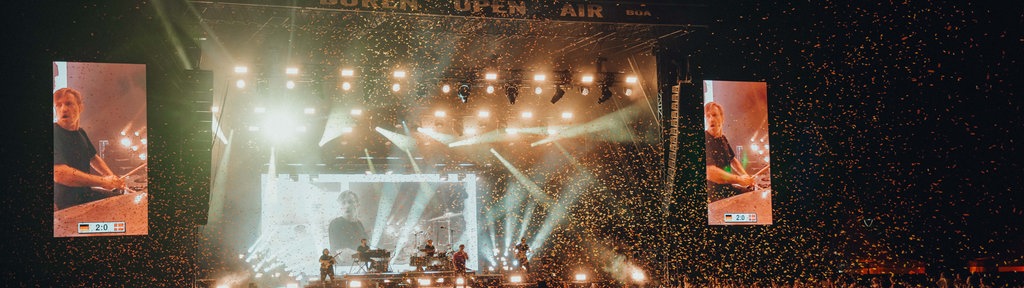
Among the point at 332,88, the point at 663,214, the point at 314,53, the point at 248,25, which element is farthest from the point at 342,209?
the point at 663,214

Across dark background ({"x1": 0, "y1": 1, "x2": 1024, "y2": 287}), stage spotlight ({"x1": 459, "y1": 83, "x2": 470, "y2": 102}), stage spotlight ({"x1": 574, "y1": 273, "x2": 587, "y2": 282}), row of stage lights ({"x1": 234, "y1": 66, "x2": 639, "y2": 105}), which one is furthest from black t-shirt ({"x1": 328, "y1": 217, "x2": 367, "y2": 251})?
dark background ({"x1": 0, "y1": 1, "x2": 1024, "y2": 287})

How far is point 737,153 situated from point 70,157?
699 centimetres

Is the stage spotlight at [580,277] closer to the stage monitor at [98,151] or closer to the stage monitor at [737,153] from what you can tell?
the stage monitor at [737,153]

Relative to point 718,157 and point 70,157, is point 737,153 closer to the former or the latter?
point 718,157

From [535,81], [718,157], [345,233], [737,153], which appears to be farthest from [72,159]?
[737,153]

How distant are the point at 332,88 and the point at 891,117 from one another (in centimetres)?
744

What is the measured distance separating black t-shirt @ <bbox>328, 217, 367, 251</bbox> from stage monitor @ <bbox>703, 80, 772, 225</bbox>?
20.5 feet

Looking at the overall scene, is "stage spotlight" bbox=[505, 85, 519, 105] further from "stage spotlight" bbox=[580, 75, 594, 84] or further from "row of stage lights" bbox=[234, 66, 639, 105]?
"stage spotlight" bbox=[580, 75, 594, 84]

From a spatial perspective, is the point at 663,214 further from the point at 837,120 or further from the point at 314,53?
the point at 314,53

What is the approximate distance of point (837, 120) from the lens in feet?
31.1

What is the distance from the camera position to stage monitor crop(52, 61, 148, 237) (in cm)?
753

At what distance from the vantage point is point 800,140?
30.4 feet

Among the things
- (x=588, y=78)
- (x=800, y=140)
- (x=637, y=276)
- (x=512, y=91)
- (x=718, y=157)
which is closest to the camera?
(x=718, y=157)

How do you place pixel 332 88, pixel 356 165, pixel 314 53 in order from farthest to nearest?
pixel 356 165 → pixel 332 88 → pixel 314 53
